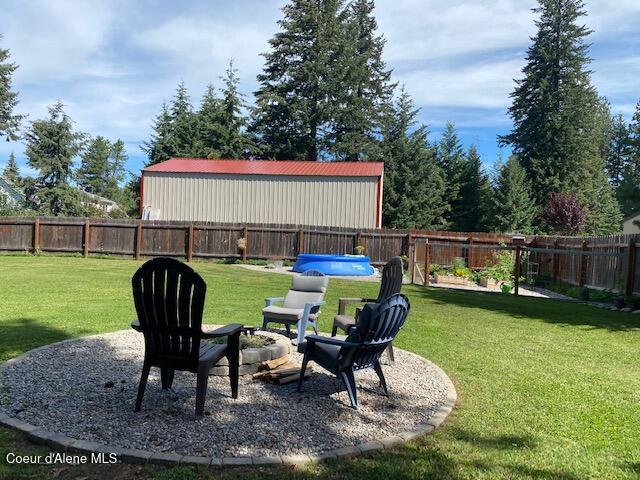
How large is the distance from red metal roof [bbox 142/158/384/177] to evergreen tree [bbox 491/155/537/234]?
14.5m

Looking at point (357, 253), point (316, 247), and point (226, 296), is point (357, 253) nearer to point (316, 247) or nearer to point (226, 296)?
point (316, 247)

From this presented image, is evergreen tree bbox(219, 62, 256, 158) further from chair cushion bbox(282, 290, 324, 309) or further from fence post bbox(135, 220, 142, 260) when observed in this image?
chair cushion bbox(282, 290, 324, 309)

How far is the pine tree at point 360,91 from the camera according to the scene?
131ft

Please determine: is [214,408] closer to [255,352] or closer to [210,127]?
[255,352]

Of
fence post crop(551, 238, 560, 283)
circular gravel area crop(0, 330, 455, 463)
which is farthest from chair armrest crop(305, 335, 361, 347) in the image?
fence post crop(551, 238, 560, 283)

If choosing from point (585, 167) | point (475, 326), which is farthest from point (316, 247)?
point (585, 167)

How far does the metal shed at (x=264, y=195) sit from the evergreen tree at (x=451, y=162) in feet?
52.1

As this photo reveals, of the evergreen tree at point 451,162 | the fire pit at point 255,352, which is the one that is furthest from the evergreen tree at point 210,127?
the fire pit at point 255,352

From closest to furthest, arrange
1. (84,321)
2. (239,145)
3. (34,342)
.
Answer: (34,342)
(84,321)
(239,145)

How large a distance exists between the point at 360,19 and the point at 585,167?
23205 millimetres

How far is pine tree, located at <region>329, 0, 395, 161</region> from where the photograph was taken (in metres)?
39.9

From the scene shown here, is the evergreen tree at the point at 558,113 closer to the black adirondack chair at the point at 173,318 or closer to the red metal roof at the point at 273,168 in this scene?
the red metal roof at the point at 273,168

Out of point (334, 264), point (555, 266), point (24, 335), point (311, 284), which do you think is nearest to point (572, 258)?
point (555, 266)

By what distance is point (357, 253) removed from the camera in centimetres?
2055
